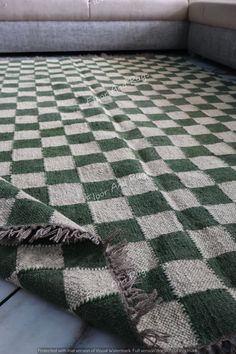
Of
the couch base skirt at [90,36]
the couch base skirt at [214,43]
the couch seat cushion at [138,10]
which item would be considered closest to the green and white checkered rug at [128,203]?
the couch base skirt at [214,43]

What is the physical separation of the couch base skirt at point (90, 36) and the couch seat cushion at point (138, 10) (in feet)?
0.12

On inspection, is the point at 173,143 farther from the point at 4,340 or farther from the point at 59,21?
the point at 59,21

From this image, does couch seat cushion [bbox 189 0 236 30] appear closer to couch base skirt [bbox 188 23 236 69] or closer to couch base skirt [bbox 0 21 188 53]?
couch base skirt [bbox 188 23 236 69]

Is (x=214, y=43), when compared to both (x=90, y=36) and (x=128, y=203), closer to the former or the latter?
(x=90, y=36)

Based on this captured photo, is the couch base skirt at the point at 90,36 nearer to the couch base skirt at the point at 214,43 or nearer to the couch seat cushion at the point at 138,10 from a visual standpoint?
the couch seat cushion at the point at 138,10

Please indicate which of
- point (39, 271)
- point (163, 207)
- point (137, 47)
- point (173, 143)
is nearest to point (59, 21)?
point (137, 47)

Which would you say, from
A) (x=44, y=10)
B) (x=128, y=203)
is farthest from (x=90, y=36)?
(x=128, y=203)

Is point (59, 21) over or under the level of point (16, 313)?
over

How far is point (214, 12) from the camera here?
6.87ft

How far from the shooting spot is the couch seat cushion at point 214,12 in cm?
194

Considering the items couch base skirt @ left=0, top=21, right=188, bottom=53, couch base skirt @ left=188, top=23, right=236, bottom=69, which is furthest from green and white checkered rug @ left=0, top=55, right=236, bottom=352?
couch base skirt @ left=0, top=21, right=188, bottom=53

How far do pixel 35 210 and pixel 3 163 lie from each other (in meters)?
0.34

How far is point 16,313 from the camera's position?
0.54 m

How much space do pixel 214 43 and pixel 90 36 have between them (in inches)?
33.6
